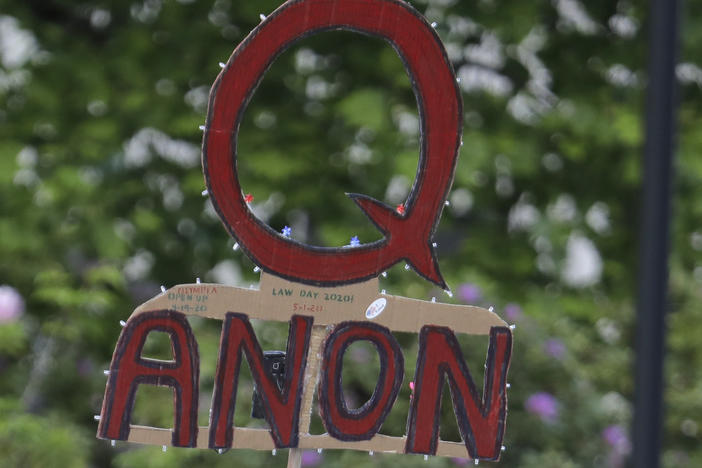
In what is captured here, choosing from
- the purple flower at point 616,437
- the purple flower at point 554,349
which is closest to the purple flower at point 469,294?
the purple flower at point 554,349

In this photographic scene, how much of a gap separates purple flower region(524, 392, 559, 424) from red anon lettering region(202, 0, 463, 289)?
1.48 meters

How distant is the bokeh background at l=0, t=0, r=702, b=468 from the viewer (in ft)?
12.1

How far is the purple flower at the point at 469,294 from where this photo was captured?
123 inches

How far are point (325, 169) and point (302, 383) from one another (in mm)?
2425

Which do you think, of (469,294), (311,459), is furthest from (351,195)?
(469,294)

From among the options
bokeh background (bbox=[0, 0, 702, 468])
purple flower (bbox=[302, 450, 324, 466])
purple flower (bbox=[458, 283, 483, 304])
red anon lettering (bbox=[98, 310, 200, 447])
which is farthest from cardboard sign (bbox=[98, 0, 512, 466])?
bokeh background (bbox=[0, 0, 702, 468])

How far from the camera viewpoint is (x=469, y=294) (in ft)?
10.3

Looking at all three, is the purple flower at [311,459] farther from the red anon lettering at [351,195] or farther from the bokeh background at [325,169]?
the red anon lettering at [351,195]

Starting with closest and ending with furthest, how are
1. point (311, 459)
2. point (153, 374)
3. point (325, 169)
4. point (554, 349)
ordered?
1. point (153, 374)
2. point (311, 459)
3. point (554, 349)
4. point (325, 169)

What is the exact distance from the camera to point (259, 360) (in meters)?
1.50

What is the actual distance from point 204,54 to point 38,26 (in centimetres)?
82

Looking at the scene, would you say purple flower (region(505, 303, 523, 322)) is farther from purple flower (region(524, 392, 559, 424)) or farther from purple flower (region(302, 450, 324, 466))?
purple flower (region(302, 450, 324, 466))

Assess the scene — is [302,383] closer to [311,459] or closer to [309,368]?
[309,368]

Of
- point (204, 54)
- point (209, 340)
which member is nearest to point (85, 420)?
point (209, 340)
